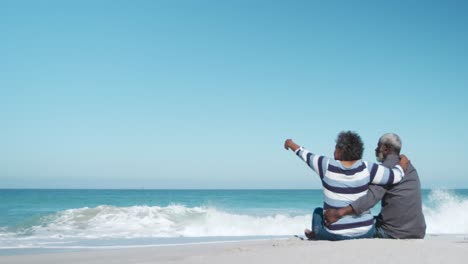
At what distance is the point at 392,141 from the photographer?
4.78 meters

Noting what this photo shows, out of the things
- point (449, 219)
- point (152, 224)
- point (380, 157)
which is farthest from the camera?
point (449, 219)

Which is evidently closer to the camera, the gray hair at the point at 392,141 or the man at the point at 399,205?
the man at the point at 399,205

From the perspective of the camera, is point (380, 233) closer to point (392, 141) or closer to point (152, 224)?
point (392, 141)

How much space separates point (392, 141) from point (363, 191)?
2.44ft

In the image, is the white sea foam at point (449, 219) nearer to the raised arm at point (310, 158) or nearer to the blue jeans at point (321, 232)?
the blue jeans at point (321, 232)

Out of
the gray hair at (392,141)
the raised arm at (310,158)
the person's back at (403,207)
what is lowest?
the person's back at (403,207)

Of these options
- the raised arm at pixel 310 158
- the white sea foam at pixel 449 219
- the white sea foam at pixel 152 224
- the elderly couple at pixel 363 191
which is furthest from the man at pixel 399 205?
the white sea foam at pixel 449 219

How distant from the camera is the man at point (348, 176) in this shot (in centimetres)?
433

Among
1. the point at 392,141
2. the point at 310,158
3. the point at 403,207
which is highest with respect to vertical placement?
the point at 392,141

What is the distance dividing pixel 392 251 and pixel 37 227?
1290cm

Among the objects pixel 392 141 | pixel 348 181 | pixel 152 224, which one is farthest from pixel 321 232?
pixel 152 224

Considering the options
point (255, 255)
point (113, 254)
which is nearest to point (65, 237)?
point (113, 254)

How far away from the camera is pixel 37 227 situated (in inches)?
562

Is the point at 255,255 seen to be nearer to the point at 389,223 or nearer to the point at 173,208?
the point at 389,223
